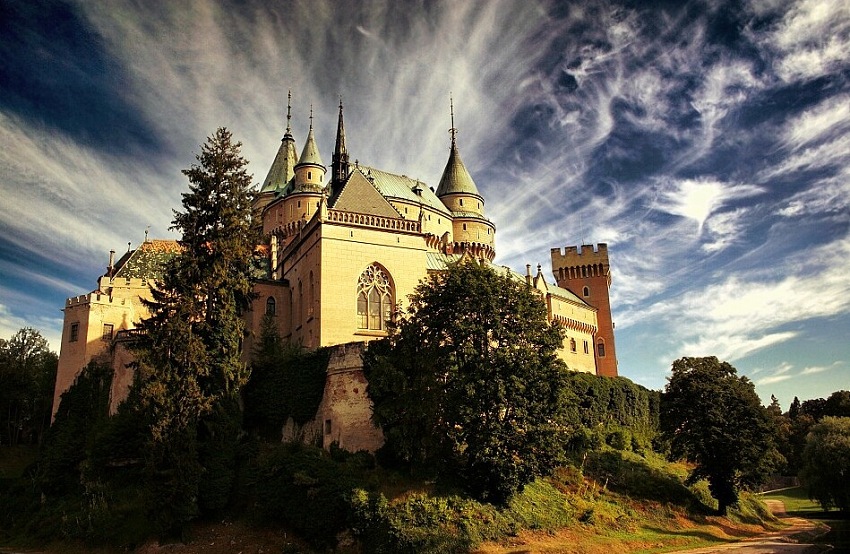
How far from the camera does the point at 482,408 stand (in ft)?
92.1

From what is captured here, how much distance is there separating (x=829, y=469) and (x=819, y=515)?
958 centimetres

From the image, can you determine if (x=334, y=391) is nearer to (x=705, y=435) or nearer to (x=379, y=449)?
(x=379, y=449)

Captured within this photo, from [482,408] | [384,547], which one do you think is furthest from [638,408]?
[384,547]

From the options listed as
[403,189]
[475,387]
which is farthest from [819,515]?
[403,189]

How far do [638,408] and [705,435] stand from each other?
39.4 feet

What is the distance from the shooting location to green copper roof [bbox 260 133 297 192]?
63.9 m

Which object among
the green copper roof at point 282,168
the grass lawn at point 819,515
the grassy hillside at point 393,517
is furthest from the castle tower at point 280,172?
the grass lawn at point 819,515

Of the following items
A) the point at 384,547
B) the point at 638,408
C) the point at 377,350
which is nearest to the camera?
the point at 384,547

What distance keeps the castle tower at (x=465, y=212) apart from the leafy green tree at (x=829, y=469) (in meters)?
34.3

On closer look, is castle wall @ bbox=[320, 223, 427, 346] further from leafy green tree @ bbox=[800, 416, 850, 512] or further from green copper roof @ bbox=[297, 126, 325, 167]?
leafy green tree @ bbox=[800, 416, 850, 512]

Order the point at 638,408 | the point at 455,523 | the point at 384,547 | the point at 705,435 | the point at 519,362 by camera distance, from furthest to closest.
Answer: the point at 638,408 → the point at 705,435 → the point at 519,362 → the point at 455,523 → the point at 384,547

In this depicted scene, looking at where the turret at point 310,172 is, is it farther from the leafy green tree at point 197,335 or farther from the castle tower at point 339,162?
the leafy green tree at point 197,335

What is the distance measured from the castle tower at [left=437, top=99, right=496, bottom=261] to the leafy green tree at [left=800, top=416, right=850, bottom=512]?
34.3m

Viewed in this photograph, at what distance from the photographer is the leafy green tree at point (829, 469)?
40875mm
